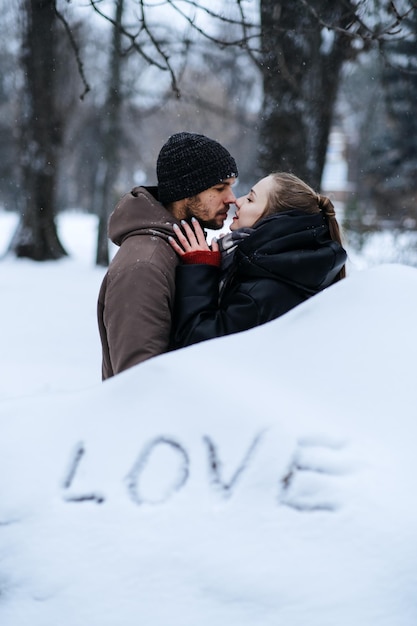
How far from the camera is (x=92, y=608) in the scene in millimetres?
1742

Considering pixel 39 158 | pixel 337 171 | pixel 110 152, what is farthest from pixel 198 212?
pixel 337 171

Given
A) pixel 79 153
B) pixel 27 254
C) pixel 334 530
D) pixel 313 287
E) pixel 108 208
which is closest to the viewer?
pixel 334 530

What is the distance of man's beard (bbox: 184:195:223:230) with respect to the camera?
277 cm

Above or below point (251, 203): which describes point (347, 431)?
below

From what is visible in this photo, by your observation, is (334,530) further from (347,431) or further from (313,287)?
(313,287)

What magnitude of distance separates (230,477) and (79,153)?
3020cm

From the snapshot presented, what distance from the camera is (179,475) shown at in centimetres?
181

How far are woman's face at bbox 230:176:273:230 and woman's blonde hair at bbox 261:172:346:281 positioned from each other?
0.7 inches

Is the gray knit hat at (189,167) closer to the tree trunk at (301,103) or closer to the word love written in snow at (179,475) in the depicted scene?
the word love written in snow at (179,475)

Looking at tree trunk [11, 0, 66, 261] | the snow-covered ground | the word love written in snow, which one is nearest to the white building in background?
tree trunk [11, 0, 66, 261]

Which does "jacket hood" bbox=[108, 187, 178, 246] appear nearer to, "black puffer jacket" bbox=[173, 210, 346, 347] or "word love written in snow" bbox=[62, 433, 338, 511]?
"black puffer jacket" bbox=[173, 210, 346, 347]

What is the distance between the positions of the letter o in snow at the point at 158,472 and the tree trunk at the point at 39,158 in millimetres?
11507

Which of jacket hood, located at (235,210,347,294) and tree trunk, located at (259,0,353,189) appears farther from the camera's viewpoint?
tree trunk, located at (259,0,353,189)

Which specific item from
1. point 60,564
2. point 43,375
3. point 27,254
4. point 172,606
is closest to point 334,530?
point 172,606
